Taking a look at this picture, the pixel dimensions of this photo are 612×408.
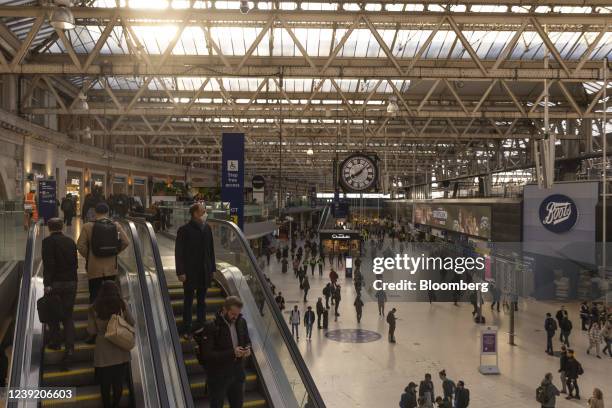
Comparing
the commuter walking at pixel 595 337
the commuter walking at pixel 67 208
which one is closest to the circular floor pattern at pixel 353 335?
the commuter walking at pixel 595 337

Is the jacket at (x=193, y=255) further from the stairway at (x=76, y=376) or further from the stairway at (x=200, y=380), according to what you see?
the stairway at (x=76, y=376)

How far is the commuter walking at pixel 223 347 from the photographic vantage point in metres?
4.95

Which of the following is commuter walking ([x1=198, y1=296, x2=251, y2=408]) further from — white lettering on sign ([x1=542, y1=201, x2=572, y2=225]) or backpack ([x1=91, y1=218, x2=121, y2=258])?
white lettering on sign ([x1=542, y1=201, x2=572, y2=225])

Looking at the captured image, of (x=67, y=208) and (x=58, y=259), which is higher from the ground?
(x=67, y=208)

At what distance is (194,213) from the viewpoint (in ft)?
21.0

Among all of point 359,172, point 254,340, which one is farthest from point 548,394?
point 359,172

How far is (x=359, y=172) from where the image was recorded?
16.5 meters

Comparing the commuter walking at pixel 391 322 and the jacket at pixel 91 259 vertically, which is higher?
the jacket at pixel 91 259

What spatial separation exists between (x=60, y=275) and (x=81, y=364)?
3.39ft

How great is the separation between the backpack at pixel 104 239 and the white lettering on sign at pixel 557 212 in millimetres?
18354

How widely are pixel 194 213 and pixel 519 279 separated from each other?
17.5 metres

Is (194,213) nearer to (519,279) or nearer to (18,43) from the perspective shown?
(519,279)

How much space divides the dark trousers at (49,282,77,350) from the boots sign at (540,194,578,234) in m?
18.8

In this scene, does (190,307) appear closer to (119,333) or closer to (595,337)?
(119,333)
